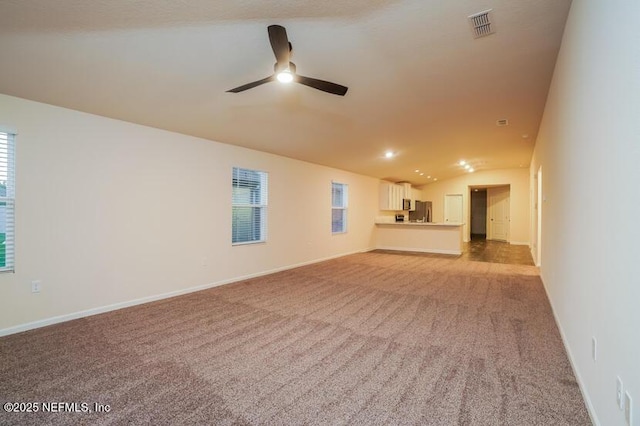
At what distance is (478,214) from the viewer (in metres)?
14.1

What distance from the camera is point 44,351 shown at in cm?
258

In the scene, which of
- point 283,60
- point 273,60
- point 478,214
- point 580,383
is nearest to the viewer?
point 580,383

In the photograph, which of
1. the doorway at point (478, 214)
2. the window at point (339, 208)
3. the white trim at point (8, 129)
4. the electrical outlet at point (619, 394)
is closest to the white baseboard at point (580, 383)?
the electrical outlet at point (619, 394)

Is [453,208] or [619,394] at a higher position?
[453,208]

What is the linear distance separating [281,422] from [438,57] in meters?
3.20

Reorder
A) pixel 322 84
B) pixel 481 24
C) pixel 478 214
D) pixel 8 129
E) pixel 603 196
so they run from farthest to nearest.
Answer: pixel 478 214 → pixel 8 129 → pixel 322 84 → pixel 481 24 → pixel 603 196

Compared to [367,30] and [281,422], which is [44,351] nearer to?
[281,422]

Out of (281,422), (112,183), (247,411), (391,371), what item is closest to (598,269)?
(391,371)

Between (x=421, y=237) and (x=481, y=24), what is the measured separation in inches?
288

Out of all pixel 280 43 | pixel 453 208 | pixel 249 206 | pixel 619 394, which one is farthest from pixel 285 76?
pixel 453 208

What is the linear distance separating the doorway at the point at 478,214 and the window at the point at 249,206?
11647 mm

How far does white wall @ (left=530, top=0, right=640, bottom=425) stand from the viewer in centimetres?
117

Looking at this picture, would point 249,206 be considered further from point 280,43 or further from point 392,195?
point 392,195

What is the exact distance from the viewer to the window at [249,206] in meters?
5.25
